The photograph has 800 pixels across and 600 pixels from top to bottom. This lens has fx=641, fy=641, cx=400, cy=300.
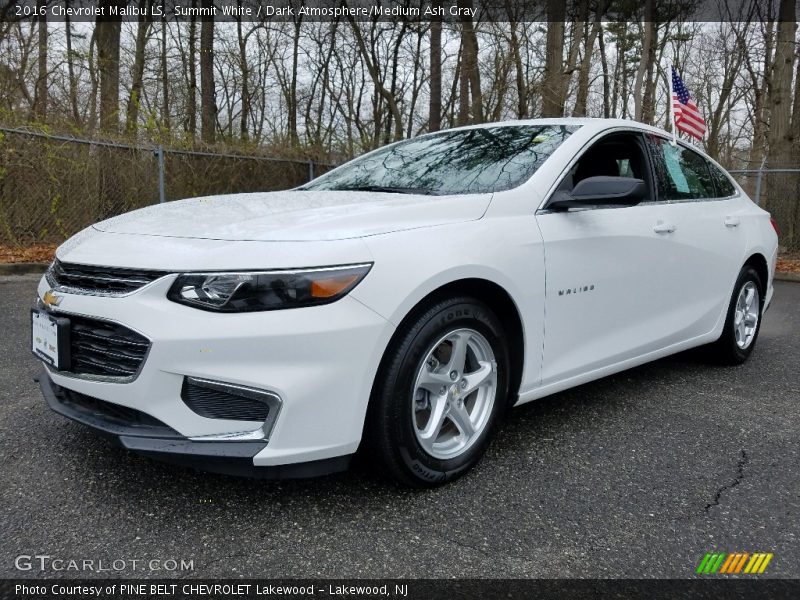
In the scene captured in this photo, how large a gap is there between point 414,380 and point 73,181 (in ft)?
25.3

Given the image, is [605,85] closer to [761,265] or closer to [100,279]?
[761,265]

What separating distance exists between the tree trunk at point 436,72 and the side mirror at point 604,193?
12.0m

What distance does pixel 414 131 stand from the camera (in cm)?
2581

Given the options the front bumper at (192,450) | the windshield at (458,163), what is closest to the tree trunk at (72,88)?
the windshield at (458,163)

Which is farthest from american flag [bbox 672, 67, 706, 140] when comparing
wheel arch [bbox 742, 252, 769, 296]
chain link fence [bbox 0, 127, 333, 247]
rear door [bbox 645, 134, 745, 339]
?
chain link fence [bbox 0, 127, 333, 247]

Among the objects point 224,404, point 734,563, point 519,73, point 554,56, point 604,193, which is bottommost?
point 734,563

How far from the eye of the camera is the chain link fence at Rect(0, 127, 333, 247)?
8.03 meters

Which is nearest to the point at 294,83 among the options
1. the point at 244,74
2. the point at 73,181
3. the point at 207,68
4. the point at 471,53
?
the point at 244,74

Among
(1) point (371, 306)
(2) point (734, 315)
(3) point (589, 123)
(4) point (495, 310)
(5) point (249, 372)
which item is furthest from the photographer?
(2) point (734, 315)

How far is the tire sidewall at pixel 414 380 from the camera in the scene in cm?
220

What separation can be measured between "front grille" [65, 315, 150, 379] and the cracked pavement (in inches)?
19.9

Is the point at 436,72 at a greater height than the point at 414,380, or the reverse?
the point at 436,72

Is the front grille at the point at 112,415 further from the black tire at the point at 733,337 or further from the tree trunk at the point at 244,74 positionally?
the tree trunk at the point at 244,74

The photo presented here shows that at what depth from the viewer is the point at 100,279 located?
7.04ft
